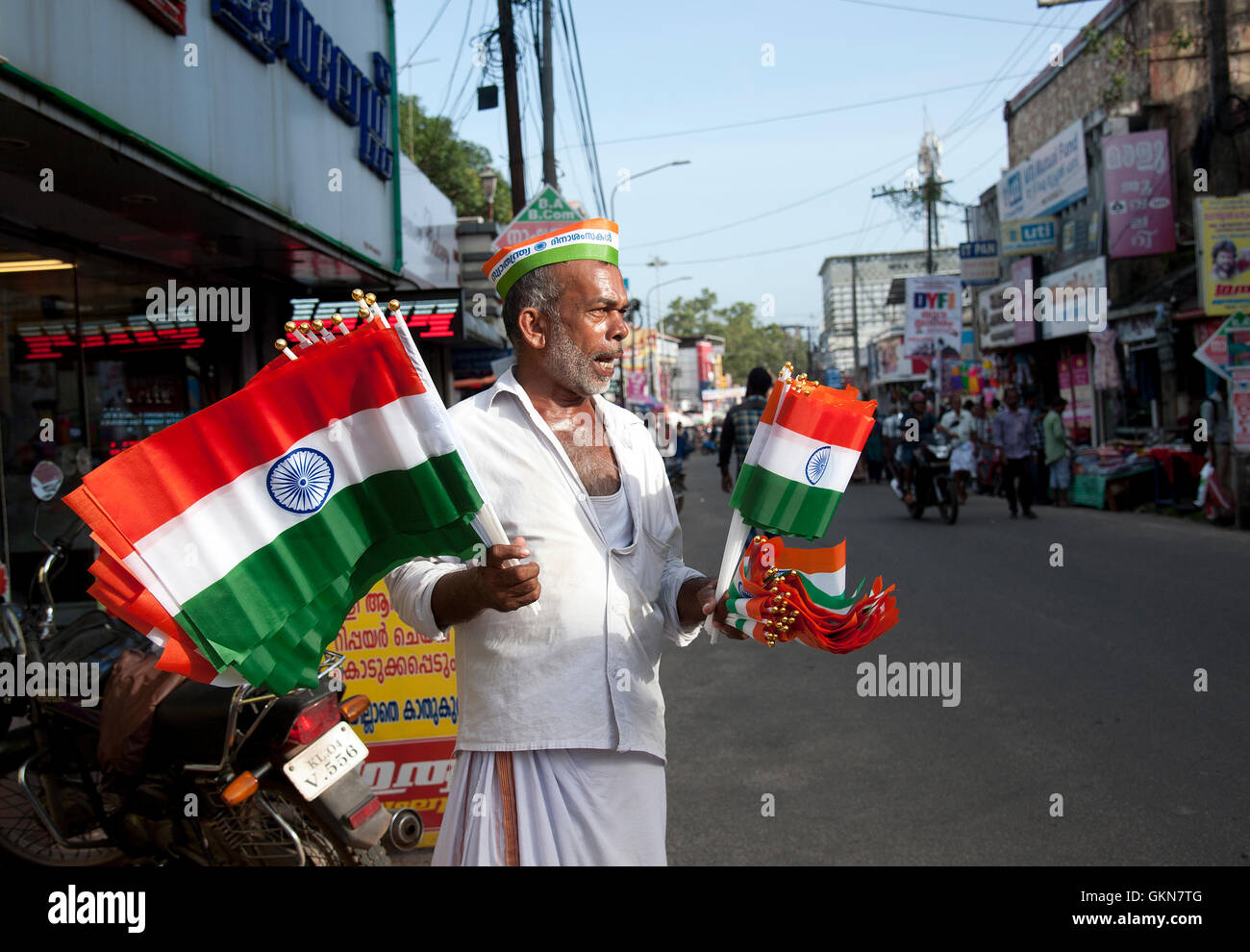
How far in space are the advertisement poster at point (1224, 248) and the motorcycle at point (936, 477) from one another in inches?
152

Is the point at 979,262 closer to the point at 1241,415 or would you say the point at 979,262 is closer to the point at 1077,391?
the point at 1077,391

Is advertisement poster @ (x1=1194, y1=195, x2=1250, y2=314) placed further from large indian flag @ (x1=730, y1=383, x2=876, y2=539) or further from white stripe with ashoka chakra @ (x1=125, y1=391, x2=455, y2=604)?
white stripe with ashoka chakra @ (x1=125, y1=391, x2=455, y2=604)

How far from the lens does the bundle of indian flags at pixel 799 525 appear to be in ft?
7.44

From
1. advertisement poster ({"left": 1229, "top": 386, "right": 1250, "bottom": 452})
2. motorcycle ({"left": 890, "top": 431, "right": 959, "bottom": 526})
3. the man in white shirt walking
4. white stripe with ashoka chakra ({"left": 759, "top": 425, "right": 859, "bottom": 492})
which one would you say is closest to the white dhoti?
the man in white shirt walking

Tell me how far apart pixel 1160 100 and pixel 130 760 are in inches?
884

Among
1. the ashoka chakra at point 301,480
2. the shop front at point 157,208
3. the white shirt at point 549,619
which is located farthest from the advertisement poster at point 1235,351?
the ashoka chakra at point 301,480

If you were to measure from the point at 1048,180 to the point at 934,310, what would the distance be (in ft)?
16.7

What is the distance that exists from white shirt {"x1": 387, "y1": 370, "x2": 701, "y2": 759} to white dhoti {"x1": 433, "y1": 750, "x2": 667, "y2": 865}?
5cm

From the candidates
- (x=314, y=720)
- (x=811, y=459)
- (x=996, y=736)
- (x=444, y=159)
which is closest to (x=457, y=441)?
(x=811, y=459)

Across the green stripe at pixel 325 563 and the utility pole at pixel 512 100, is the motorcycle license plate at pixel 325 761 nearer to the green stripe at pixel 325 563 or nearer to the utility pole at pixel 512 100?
the green stripe at pixel 325 563

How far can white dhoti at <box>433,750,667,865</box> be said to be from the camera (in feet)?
7.43

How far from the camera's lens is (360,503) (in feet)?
7.16
